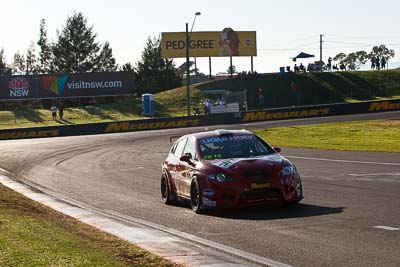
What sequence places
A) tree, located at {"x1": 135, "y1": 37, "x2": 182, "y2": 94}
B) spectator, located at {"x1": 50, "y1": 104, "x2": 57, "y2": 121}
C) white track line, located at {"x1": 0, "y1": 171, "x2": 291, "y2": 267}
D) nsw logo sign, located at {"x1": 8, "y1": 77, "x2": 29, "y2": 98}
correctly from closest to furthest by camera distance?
1. white track line, located at {"x1": 0, "y1": 171, "x2": 291, "y2": 267}
2. spectator, located at {"x1": 50, "y1": 104, "x2": 57, "y2": 121}
3. nsw logo sign, located at {"x1": 8, "y1": 77, "x2": 29, "y2": 98}
4. tree, located at {"x1": 135, "y1": 37, "x2": 182, "y2": 94}

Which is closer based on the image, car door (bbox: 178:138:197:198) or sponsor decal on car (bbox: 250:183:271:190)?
sponsor decal on car (bbox: 250:183:271:190)

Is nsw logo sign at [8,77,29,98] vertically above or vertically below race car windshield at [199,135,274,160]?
above

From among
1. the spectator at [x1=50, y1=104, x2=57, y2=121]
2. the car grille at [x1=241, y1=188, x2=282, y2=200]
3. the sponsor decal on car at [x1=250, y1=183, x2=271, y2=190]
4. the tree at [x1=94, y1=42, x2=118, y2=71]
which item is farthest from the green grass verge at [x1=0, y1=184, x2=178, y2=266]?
the tree at [x1=94, y1=42, x2=118, y2=71]

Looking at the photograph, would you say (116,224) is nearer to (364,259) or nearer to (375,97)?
(364,259)

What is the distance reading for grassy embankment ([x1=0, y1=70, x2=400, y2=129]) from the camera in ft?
222

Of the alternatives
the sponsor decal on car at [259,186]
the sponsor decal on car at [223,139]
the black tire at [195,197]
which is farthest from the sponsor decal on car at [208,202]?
the sponsor decal on car at [223,139]

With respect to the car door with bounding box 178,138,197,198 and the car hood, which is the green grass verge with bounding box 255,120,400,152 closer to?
the car door with bounding box 178,138,197,198

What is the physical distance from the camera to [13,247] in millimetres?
8055

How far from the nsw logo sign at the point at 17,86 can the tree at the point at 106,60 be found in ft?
167

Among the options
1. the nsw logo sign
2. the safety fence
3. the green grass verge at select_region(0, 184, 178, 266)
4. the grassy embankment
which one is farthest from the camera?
the nsw logo sign

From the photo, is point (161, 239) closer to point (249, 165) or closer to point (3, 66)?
point (249, 165)

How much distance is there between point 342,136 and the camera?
36094 millimetres

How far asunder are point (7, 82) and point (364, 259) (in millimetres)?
64952

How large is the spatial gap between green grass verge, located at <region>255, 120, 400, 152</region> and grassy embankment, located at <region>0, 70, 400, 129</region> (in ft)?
84.8
